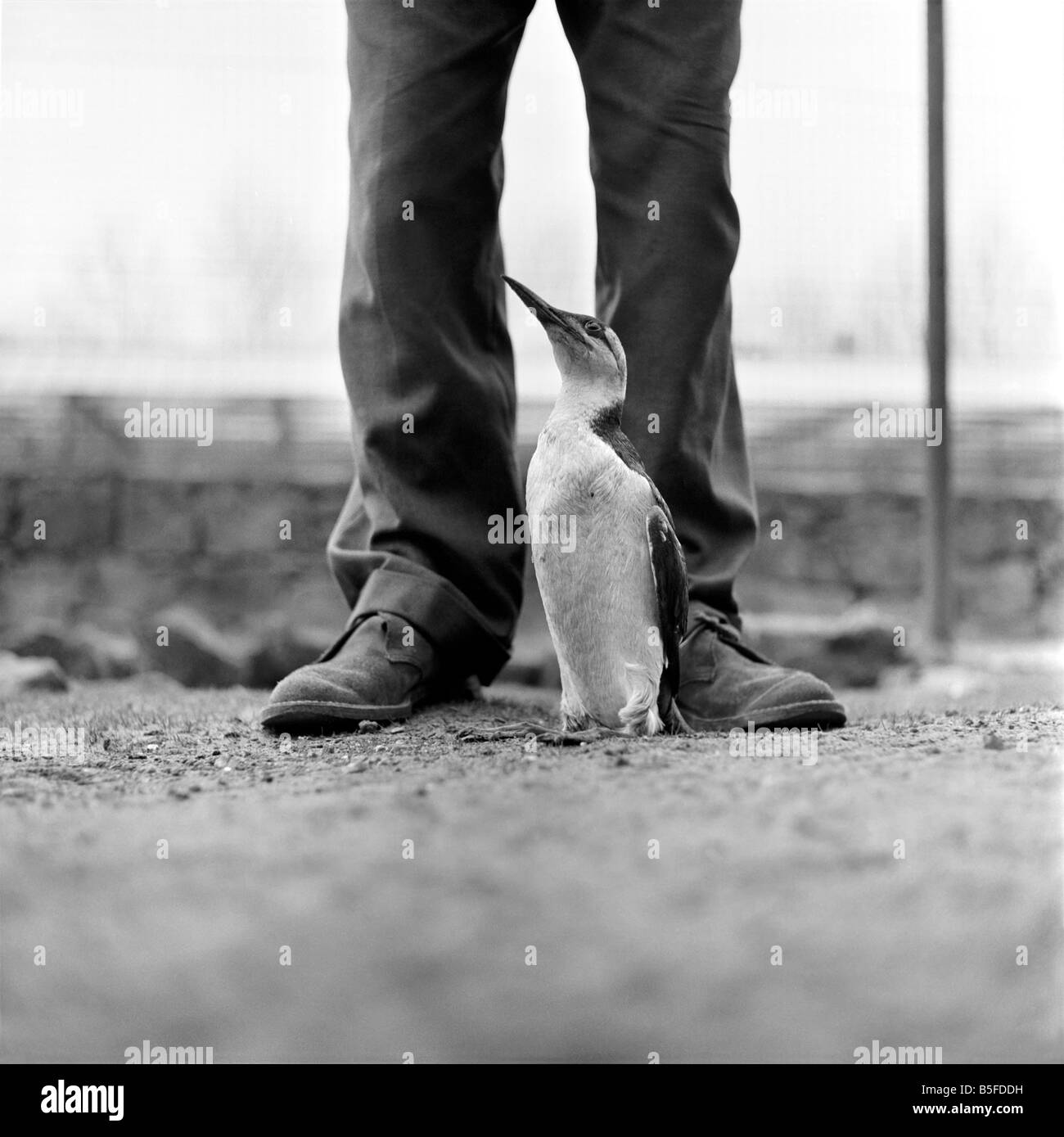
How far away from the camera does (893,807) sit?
1.29m

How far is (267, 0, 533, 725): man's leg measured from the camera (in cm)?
201

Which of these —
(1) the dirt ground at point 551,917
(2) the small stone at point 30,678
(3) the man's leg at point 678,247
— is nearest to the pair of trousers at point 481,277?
(3) the man's leg at point 678,247

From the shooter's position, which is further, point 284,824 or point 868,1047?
point 284,824

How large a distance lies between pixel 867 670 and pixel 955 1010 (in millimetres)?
3231

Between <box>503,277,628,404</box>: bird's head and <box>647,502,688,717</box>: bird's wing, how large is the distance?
0.60 ft

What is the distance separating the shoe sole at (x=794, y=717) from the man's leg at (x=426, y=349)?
1.57 ft

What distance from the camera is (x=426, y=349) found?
6.86 feet

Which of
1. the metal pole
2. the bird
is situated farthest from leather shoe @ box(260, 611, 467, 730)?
the metal pole

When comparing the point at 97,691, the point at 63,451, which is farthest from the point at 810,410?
the point at 97,691

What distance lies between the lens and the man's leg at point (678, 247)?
6.51 feet

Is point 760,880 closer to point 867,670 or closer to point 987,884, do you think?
point 987,884

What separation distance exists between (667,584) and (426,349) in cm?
63

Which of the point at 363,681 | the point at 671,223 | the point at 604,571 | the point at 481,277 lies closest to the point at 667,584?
the point at 604,571

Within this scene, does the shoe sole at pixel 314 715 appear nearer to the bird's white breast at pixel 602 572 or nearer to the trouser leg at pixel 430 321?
the trouser leg at pixel 430 321
